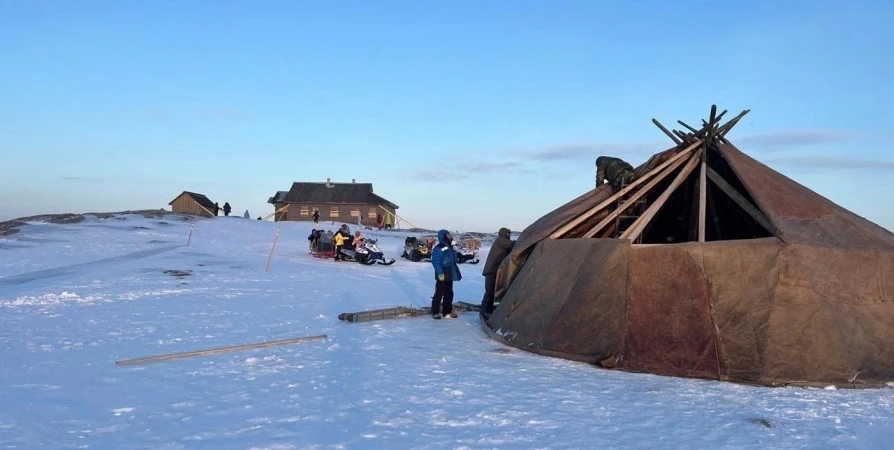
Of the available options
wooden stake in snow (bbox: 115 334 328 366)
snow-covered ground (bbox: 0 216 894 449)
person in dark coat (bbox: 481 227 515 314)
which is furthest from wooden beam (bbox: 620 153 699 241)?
wooden stake in snow (bbox: 115 334 328 366)

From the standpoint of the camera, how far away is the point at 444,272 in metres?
10.9

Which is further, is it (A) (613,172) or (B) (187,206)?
(B) (187,206)

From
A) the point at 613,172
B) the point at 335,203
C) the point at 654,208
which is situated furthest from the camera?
the point at 335,203

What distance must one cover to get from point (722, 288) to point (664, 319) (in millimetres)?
780

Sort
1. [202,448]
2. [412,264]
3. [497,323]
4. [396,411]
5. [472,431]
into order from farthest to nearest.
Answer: [412,264]
[497,323]
[396,411]
[472,431]
[202,448]

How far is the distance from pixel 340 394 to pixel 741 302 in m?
4.75

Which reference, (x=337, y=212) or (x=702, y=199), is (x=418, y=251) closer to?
(x=702, y=199)

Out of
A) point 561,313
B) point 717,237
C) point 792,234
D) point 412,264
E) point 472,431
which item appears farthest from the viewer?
point 412,264

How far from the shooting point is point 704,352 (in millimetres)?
7031

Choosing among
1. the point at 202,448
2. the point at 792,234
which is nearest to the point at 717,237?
the point at 792,234

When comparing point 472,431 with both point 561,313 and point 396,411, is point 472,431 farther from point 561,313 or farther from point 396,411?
point 561,313

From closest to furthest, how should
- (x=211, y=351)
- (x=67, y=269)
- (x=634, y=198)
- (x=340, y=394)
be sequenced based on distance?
(x=340, y=394) → (x=211, y=351) → (x=634, y=198) → (x=67, y=269)

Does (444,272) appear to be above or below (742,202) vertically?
below


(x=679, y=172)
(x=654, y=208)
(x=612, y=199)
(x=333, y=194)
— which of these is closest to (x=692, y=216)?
(x=679, y=172)
